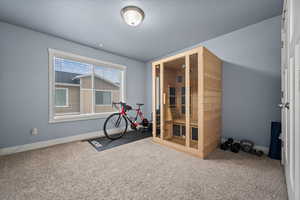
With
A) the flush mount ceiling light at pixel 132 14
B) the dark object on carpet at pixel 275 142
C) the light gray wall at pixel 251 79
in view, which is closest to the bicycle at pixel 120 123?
the flush mount ceiling light at pixel 132 14

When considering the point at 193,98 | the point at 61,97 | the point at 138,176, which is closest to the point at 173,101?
the point at 193,98

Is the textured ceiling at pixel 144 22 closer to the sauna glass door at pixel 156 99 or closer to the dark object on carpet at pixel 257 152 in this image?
the sauna glass door at pixel 156 99

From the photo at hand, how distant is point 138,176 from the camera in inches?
60.6

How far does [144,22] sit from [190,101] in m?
1.75

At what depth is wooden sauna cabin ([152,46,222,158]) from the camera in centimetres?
201

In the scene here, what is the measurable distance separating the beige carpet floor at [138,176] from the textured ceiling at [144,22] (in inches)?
96.6

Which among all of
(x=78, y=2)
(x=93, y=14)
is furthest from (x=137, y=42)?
(x=78, y=2)

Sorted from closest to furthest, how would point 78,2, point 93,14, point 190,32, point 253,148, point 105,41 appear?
point 78,2
point 93,14
point 253,148
point 190,32
point 105,41

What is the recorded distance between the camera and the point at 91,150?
2.37 m

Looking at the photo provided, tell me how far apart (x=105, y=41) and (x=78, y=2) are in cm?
116

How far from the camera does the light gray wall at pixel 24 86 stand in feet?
7.12

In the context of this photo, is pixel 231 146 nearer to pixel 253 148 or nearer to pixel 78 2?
pixel 253 148

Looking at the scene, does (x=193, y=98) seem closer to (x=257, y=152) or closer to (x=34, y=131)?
(x=257, y=152)

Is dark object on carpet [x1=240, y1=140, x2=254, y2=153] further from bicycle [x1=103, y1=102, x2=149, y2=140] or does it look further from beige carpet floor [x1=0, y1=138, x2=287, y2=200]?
bicycle [x1=103, y1=102, x2=149, y2=140]
